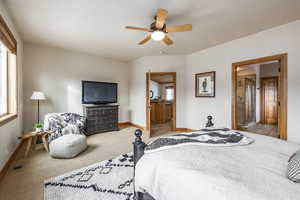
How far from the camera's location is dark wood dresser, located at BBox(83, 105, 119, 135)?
158 inches

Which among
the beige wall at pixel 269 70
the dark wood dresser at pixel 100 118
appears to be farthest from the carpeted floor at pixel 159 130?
the beige wall at pixel 269 70

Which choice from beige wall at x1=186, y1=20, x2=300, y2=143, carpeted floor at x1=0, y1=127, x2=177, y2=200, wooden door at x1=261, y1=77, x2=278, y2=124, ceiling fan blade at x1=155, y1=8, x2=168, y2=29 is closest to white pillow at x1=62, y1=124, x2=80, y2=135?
carpeted floor at x1=0, y1=127, x2=177, y2=200

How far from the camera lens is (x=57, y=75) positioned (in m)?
3.97

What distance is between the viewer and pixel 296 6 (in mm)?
2047

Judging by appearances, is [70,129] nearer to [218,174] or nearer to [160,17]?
[160,17]

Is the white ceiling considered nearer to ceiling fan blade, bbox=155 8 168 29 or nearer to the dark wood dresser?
ceiling fan blade, bbox=155 8 168 29

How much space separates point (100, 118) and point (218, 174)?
395cm

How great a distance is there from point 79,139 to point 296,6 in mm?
4290

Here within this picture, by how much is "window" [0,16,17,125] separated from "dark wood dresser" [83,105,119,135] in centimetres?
160

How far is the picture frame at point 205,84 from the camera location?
377 cm

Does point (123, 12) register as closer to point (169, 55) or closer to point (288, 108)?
point (169, 55)

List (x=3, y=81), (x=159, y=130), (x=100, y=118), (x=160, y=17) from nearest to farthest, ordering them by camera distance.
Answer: (x=160, y=17), (x=3, y=81), (x=100, y=118), (x=159, y=130)

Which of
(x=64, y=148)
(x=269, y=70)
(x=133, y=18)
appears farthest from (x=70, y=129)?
(x=269, y=70)

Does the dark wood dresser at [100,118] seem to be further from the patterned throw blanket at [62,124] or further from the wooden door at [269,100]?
the wooden door at [269,100]
